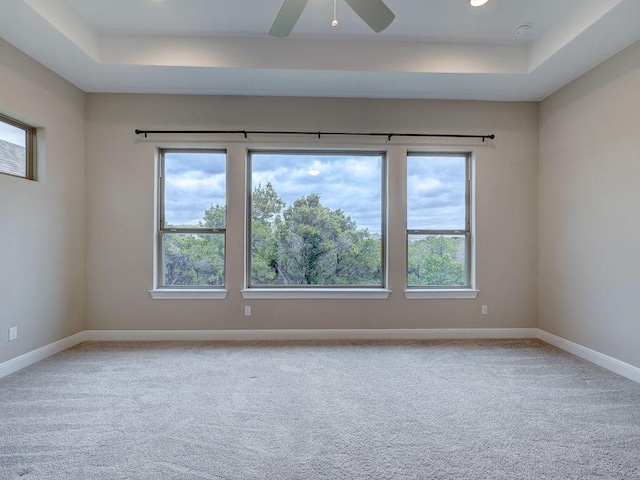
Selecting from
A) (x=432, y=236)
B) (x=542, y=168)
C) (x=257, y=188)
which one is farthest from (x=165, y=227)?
(x=542, y=168)

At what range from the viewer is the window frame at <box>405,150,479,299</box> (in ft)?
12.2

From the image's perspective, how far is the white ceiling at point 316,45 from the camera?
2623 millimetres

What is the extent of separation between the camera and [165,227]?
12.3 feet

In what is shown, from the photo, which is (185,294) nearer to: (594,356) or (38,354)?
(38,354)

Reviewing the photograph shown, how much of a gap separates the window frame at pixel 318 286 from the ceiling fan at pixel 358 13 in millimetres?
1720

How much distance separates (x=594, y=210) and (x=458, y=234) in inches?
50.9

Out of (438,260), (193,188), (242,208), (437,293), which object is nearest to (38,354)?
(193,188)

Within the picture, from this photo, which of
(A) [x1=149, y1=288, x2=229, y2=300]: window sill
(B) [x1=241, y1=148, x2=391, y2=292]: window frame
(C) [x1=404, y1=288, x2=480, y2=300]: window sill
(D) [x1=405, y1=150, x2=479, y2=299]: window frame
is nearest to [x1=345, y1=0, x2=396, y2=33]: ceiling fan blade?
(B) [x1=241, y1=148, x2=391, y2=292]: window frame

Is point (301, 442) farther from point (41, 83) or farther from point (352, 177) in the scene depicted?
point (41, 83)

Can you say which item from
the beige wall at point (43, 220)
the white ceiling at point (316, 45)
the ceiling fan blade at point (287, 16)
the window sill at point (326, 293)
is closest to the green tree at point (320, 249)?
the window sill at point (326, 293)

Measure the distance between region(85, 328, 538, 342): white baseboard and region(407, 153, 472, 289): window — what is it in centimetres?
57

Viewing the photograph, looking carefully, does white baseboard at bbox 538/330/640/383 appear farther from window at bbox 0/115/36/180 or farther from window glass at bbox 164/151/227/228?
window at bbox 0/115/36/180

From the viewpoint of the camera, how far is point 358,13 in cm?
196

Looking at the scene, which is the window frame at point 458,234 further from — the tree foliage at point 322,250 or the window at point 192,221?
the window at point 192,221
